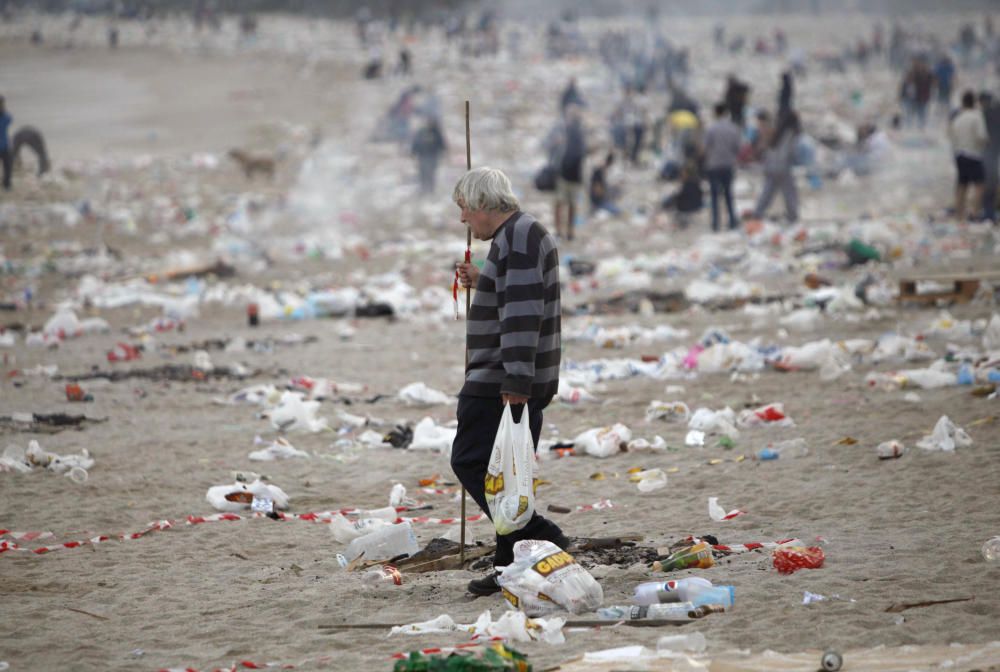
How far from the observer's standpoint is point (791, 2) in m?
64.0

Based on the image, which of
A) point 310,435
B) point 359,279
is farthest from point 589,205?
point 310,435

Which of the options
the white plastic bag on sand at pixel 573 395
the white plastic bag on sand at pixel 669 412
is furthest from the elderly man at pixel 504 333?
the white plastic bag on sand at pixel 573 395

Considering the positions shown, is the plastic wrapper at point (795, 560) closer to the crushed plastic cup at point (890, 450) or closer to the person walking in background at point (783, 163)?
the crushed plastic cup at point (890, 450)

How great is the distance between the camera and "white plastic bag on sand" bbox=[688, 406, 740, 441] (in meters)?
6.56

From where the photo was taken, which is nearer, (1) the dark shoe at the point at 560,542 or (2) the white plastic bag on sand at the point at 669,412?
(1) the dark shoe at the point at 560,542

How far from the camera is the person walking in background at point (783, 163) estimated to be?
1498 cm

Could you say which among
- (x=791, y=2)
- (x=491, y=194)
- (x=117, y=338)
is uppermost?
(x=791, y=2)

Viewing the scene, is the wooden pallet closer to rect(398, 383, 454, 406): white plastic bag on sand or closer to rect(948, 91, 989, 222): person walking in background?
rect(398, 383, 454, 406): white plastic bag on sand

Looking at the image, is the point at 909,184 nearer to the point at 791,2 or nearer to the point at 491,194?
the point at 491,194

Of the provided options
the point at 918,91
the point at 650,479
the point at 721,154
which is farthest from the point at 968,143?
the point at 918,91

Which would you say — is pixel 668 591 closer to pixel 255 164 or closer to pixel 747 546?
pixel 747 546

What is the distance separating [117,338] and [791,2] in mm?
59573

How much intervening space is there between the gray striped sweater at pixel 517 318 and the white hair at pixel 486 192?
0.06 meters

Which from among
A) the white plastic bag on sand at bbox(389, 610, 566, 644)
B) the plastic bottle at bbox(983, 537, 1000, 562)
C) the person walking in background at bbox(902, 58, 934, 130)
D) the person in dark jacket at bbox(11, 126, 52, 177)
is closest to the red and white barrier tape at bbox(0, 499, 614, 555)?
the white plastic bag on sand at bbox(389, 610, 566, 644)
